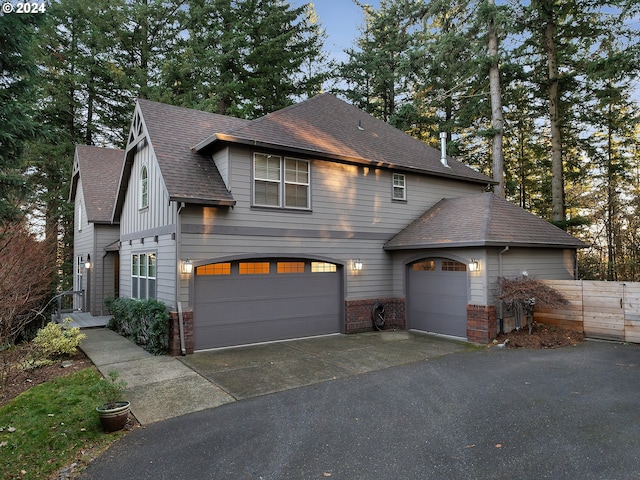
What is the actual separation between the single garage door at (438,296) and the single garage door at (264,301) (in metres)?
2.44

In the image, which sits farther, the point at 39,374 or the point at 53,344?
the point at 53,344

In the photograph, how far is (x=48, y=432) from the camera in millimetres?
4996

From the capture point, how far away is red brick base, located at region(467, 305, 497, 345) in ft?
32.4

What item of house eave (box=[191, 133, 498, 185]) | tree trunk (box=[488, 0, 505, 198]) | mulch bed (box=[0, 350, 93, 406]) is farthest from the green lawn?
tree trunk (box=[488, 0, 505, 198])

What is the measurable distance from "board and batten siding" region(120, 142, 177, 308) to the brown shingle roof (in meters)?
0.49

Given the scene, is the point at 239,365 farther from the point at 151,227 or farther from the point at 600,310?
the point at 600,310

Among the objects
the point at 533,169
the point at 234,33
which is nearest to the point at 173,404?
the point at 234,33

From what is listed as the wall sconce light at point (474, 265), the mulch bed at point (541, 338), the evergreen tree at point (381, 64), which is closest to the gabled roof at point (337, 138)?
the wall sconce light at point (474, 265)

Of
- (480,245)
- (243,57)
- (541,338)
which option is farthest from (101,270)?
(541,338)

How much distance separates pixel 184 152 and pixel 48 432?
7.21 metres

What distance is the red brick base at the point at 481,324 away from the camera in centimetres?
989

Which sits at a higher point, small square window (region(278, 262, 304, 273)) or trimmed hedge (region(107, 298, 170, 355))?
small square window (region(278, 262, 304, 273))

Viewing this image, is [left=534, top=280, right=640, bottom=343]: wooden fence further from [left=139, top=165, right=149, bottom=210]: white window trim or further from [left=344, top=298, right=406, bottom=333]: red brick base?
[left=139, top=165, right=149, bottom=210]: white window trim

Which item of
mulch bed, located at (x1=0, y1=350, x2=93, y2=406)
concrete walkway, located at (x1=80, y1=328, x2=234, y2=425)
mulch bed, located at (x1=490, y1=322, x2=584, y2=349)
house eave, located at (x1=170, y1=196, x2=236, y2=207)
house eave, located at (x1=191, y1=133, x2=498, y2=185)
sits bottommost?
mulch bed, located at (x1=0, y1=350, x2=93, y2=406)
